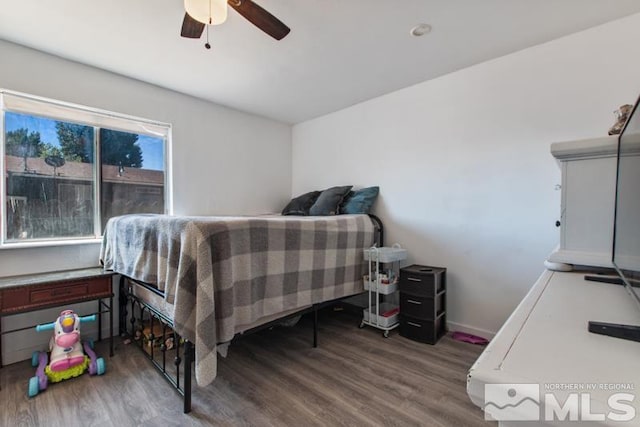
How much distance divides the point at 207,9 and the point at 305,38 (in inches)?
34.7

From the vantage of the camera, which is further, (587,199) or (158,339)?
(158,339)

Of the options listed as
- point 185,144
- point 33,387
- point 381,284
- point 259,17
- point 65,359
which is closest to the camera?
point 259,17

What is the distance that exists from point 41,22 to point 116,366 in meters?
2.49

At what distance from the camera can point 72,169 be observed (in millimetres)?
2479

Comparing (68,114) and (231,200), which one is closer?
(68,114)

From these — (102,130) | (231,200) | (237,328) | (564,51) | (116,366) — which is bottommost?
(116,366)

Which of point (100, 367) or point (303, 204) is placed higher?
point (303, 204)

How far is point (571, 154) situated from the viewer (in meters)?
1.16

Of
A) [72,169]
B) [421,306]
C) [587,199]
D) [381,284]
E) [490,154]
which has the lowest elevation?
[421,306]

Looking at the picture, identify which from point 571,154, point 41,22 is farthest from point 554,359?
point 41,22

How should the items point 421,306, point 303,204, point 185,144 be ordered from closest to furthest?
point 421,306
point 185,144
point 303,204

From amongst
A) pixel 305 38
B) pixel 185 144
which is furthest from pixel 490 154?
pixel 185 144

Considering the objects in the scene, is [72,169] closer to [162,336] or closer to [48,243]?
[48,243]

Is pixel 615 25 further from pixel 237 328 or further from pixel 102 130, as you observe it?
pixel 102 130
